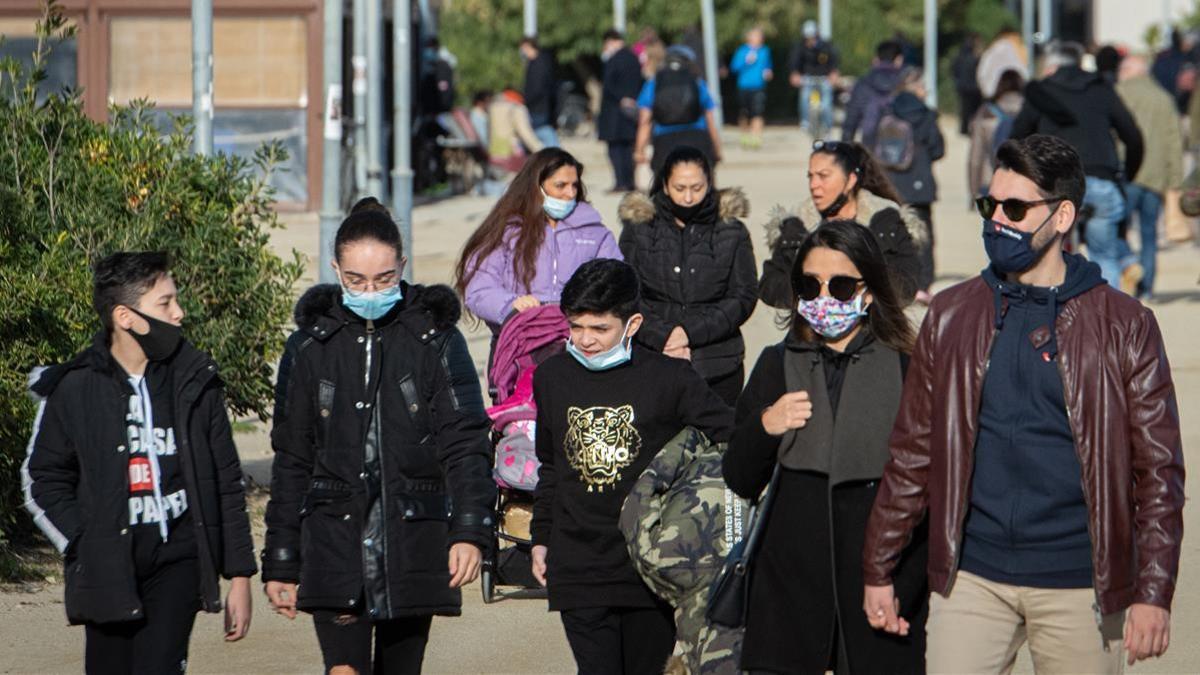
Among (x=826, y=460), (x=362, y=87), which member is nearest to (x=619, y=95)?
(x=362, y=87)

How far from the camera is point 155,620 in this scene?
5.00m

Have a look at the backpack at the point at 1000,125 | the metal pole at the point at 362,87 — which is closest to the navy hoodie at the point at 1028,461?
the metal pole at the point at 362,87

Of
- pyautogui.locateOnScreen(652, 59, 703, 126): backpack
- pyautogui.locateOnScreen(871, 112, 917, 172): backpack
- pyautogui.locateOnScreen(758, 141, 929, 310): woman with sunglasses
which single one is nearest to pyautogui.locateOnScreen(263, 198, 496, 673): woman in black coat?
pyautogui.locateOnScreen(758, 141, 929, 310): woman with sunglasses

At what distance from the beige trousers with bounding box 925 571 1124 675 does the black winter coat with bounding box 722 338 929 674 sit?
20 cm

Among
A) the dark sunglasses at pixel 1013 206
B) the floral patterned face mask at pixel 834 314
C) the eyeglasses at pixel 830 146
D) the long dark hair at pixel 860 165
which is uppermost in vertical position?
the eyeglasses at pixel 830 146

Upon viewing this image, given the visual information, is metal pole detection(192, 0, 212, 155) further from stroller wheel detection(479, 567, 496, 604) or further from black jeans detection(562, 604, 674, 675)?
black jeans detection(562, 604, 674, 675)

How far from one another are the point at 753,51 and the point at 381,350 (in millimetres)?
31129

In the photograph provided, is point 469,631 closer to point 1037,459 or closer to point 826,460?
point 826,460

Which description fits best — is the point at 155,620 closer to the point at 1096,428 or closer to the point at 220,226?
the point at 1096,428

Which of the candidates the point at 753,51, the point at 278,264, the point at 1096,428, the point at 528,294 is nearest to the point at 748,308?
the point at 528,294

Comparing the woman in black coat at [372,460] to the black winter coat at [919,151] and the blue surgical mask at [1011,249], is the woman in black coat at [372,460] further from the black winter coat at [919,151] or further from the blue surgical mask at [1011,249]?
the black winter coat at [919,151]

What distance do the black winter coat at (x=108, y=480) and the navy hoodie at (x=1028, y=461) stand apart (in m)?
1.84

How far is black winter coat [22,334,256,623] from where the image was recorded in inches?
194

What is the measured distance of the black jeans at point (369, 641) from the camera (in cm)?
518
